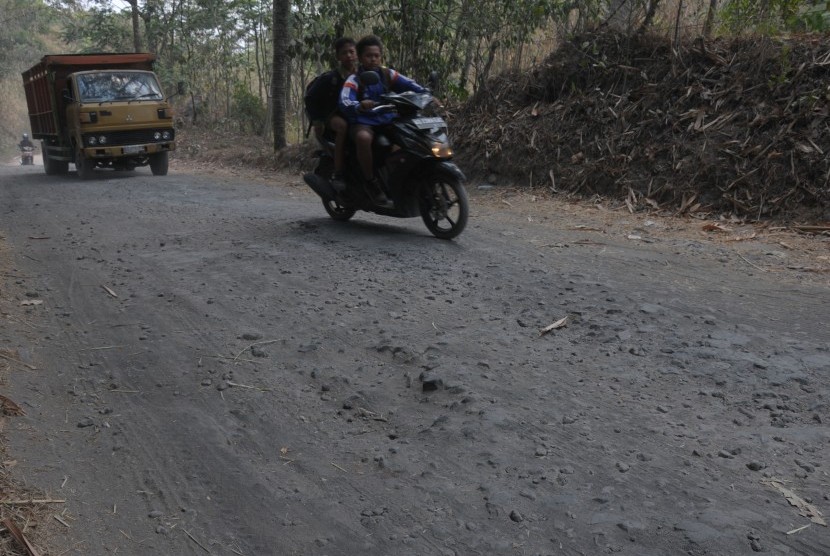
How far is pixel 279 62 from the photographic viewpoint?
52.0ft

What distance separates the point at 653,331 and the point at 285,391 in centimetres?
216

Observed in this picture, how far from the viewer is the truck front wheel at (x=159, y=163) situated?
15.3m

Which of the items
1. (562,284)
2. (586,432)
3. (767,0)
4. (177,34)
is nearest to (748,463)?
(586,432)

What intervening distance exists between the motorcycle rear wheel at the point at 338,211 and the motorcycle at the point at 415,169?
0.59m

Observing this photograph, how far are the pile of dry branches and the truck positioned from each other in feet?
22.6

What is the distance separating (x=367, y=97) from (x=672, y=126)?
4369 millimetres

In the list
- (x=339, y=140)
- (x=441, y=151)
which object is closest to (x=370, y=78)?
(x=441, y=151)

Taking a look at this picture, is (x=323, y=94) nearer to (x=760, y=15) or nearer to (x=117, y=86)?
(x=760, y=15)

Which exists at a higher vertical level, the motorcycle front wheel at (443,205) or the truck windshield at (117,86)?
the truck windshield at (117,86)

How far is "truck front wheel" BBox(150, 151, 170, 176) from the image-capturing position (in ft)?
50.2

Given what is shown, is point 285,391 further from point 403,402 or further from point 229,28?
point 229,28

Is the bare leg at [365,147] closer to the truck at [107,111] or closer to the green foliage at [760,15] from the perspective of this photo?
the green foliage at [760,15]

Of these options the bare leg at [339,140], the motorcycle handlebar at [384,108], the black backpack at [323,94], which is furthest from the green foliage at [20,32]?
the motorcycle handlebar at [384,108]

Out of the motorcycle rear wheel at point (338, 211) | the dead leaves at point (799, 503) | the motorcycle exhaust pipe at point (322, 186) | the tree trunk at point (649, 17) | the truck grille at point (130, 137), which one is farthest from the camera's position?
the truck grille at point (130, 137)
